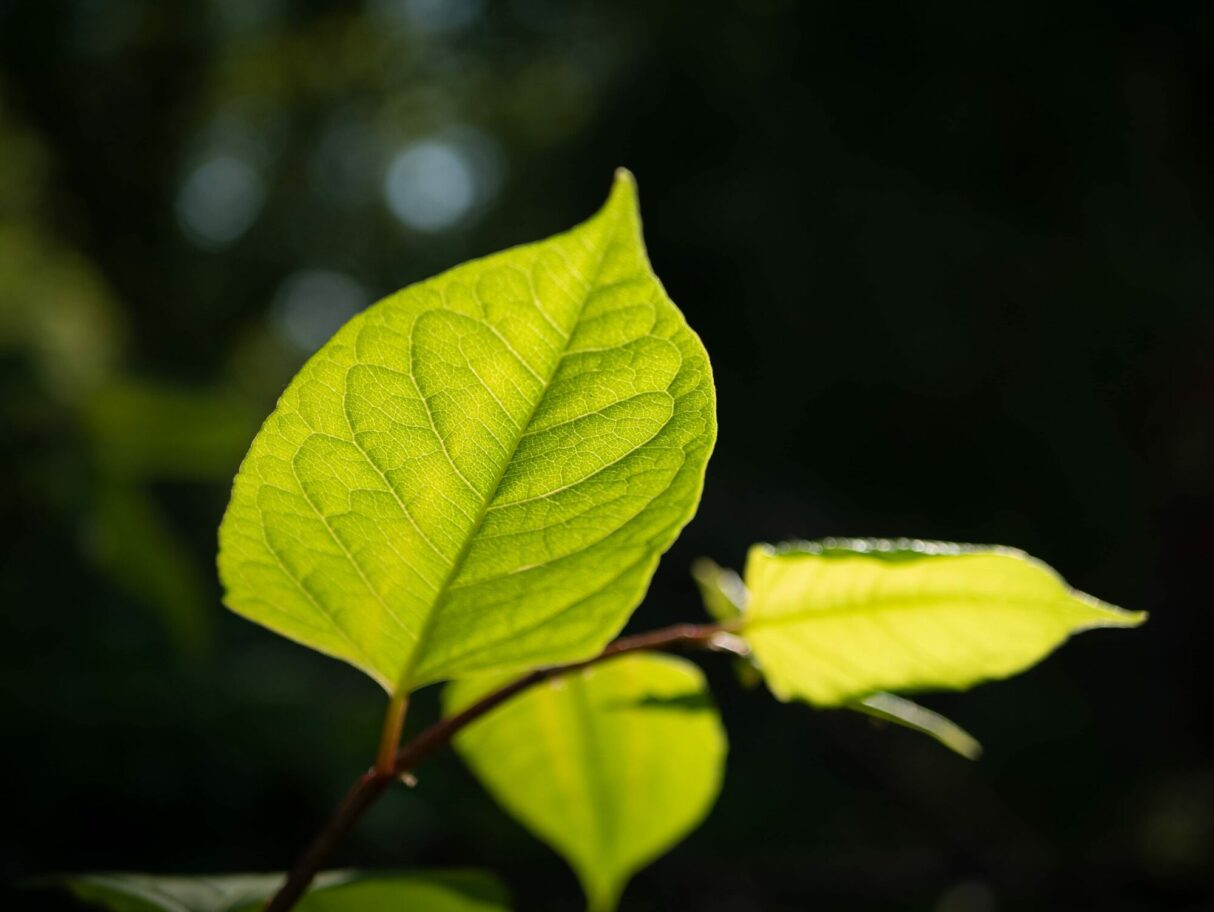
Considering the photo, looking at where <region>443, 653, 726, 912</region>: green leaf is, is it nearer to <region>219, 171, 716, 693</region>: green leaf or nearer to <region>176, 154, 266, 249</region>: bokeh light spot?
<region>219, 171, 716, 693</region>: green leaf

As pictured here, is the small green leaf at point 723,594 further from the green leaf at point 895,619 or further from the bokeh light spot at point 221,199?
the bokeh light spot at point 221,199

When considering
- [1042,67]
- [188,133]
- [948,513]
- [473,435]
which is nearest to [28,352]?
[473,435]

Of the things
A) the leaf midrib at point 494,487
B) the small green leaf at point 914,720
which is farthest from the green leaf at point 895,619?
the leaf midrib at point 494,487

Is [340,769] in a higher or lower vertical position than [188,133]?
lower

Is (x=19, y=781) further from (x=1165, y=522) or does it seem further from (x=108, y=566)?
(x=1165, y=522)

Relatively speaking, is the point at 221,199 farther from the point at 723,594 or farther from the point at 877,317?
Answer: the point at 723,594

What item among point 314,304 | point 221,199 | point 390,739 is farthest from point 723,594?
point 221,199
